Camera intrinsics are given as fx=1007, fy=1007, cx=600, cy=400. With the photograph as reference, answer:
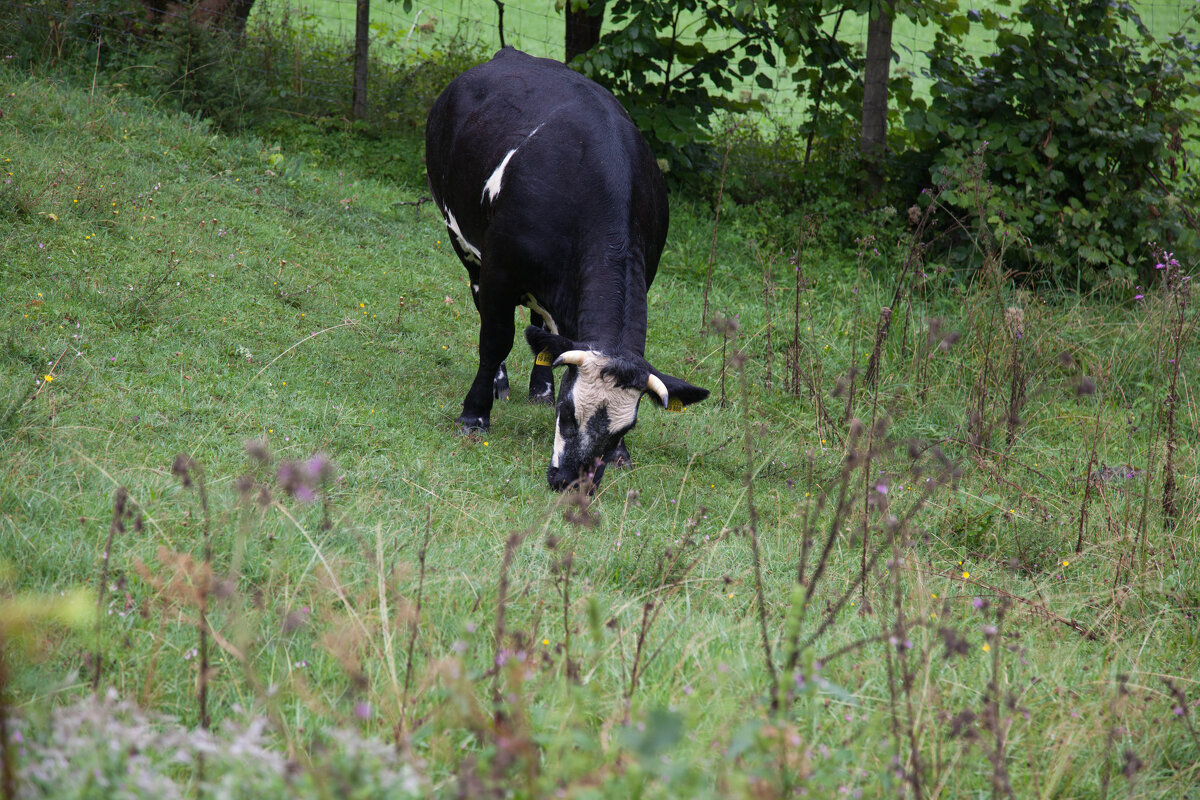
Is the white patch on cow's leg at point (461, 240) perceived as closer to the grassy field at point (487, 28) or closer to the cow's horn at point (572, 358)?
the cow's horn at point (572, 358)

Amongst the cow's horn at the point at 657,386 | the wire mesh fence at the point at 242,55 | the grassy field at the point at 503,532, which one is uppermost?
the wire mesh fence at the point at 242,55

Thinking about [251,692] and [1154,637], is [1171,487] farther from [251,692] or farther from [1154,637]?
[251,692]

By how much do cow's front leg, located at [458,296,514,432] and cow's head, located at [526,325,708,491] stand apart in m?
0.88

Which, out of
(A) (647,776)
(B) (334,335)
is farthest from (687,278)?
(A) (647,776)

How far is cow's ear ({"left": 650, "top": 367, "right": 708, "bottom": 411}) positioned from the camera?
472cm

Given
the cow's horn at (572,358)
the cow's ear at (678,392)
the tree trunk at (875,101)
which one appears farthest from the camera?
the tree trunk at (875,101)

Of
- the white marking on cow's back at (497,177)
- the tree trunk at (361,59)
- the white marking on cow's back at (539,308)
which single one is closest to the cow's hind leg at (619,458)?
the white marking on cow's back at (539,308)

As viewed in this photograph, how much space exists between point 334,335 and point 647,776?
15.2 ft

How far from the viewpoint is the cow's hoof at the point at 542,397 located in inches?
244

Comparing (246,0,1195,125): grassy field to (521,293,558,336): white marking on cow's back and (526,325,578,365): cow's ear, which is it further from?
(526,325,578,365): cow's ear

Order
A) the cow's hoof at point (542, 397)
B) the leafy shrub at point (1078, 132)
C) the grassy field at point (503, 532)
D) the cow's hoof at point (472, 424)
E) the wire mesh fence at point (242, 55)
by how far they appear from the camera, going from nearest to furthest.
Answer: the grassy field at point (503, 532) < the cow's hoof at point (472, 424) < the cow's hoof at point (542, 397) < the leafy shrub at point (1078, 132) < the wire mesh fence at point (242, 55)

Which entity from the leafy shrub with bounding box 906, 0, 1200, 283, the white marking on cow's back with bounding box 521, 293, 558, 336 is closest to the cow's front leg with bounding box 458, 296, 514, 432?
the white marking on cow's back with bounding box 521, 293, 558, 336

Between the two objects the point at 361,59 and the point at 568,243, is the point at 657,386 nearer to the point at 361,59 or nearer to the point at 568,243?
the point at 568,243

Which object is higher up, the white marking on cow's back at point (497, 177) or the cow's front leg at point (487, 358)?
the white marking on cow's back at point (497, 177)
